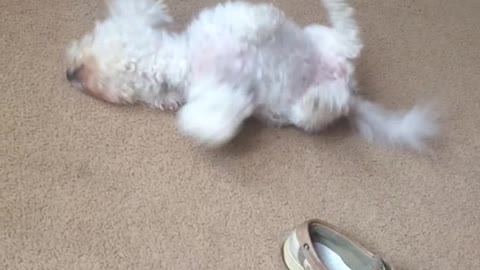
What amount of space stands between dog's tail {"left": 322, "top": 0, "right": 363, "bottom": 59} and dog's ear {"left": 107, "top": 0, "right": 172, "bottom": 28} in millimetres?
340

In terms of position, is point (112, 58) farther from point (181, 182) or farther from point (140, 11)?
point (181, 182)

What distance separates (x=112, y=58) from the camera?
1421 millimetres

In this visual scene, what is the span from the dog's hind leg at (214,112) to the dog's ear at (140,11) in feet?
0.61

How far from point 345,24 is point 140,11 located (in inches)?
16.1

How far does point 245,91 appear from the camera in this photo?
1.41 m

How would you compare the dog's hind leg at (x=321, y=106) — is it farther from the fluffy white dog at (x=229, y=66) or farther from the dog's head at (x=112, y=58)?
the dog's head at (x=112, y=58)

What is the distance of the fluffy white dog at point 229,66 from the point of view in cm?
142

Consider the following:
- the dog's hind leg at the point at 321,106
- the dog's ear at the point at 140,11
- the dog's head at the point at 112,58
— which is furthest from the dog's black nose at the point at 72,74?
the dog's hind leg at the point at 321,106

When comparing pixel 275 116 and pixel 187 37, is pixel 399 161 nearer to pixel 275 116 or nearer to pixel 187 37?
pixel 275 116

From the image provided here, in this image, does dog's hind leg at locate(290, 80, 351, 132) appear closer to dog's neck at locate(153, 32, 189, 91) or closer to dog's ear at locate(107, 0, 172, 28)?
dog's neck at locate(153, 32, 189, 91)

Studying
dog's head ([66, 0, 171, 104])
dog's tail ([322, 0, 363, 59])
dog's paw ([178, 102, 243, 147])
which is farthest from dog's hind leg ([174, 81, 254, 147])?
dog's tail ([322, 0, 363, 59])

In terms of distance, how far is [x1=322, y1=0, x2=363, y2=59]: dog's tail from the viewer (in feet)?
4.87

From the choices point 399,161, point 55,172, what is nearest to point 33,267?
point 55,172

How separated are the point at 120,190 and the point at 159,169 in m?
0.09
